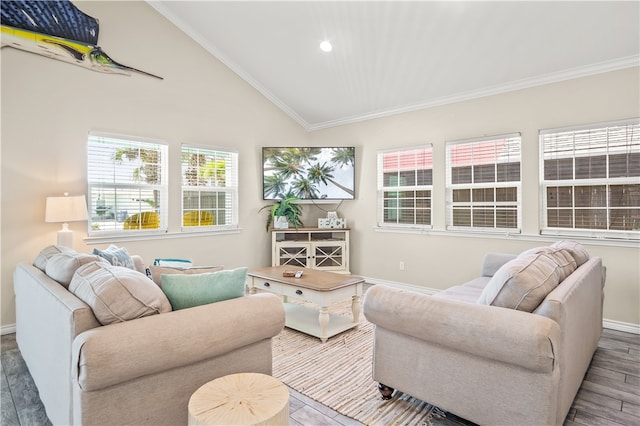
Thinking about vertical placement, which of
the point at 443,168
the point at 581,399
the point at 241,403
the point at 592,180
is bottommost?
the point at 581,399

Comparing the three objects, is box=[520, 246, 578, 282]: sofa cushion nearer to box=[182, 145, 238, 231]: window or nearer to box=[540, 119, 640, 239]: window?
box=[540, 119, 640, 239]: window

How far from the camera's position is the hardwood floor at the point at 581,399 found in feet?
6.59

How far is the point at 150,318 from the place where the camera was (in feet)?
5.18

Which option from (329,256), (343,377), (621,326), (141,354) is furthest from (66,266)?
(621,326)

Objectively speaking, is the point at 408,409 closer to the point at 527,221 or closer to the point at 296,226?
the point at 527,221

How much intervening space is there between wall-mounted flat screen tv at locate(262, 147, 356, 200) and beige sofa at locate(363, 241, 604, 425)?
3.48 m

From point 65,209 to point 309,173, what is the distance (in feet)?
10.3

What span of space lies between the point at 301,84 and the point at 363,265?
2.76 m

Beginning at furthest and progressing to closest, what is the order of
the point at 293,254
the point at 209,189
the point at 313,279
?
the point at 293,254, the point at 209,189, the point at 313,279

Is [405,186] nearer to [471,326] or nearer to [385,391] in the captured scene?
[385,391]

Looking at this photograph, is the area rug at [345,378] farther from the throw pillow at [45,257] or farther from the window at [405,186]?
the window at [405,186]

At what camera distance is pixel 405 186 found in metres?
5.02

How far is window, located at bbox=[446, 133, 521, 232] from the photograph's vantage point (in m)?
4.09

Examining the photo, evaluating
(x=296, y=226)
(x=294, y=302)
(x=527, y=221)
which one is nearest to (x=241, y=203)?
(x=296, y=226)
